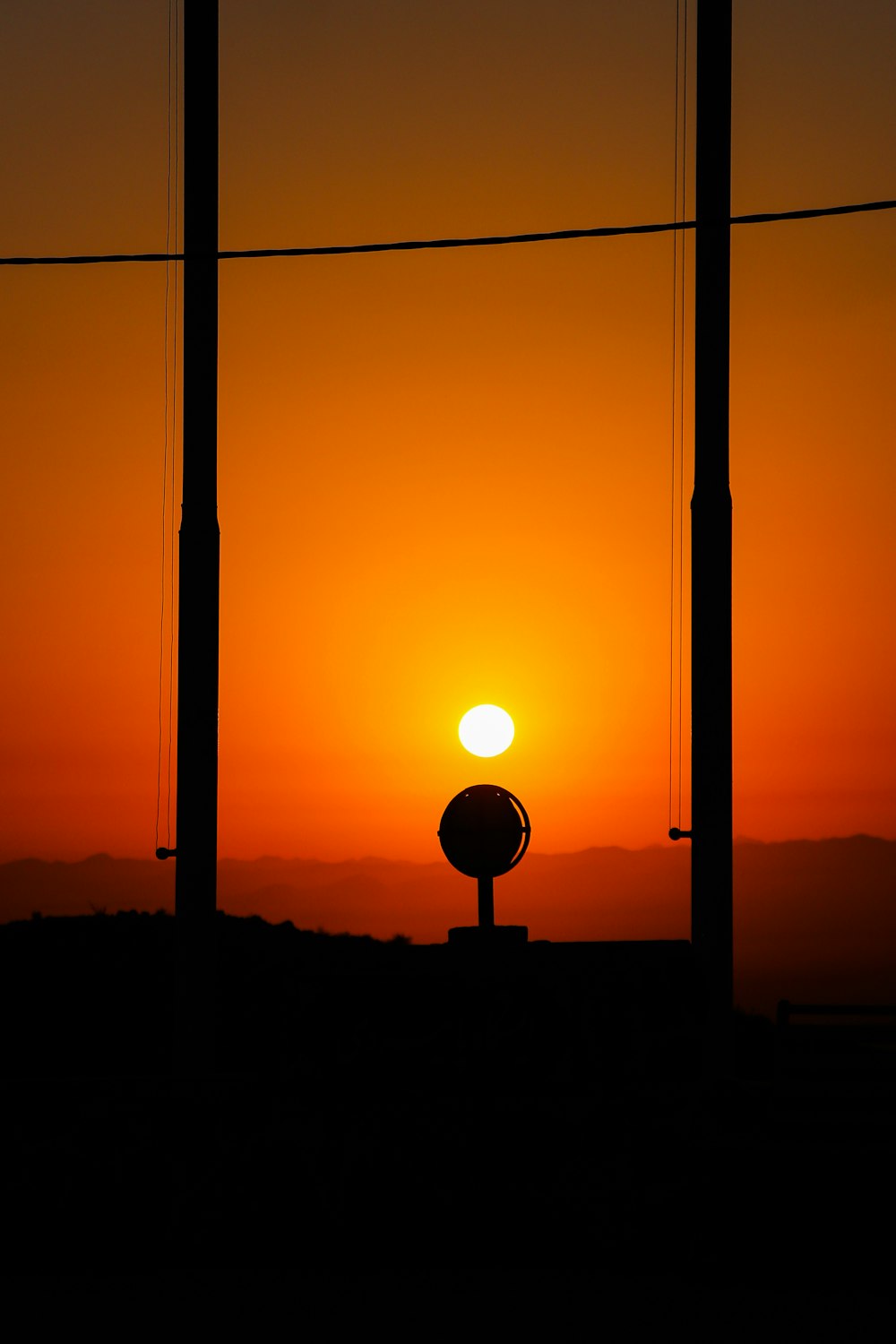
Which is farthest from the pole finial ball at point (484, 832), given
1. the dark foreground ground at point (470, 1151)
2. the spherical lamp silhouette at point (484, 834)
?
the dark foreground ground at point (470, 1151)

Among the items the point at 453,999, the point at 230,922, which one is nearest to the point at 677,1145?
the point at 453,999

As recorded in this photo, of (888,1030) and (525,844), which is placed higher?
(525,844)

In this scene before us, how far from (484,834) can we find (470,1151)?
3.17 meters

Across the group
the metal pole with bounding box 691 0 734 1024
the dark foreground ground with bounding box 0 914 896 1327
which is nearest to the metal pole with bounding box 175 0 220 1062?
the dark foreground ground with bounding box 0 914 896 1327

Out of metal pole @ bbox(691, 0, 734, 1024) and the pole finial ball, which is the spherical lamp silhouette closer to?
the pole finial ball

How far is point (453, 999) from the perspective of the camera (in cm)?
1224

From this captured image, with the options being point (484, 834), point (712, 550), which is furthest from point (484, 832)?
point (712, 550)

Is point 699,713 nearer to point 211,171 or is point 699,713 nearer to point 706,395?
point 706,395

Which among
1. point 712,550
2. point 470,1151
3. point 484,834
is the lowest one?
point 470,1151

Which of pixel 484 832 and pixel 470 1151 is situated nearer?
pixel 470 1151

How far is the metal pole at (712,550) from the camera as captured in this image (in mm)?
13141

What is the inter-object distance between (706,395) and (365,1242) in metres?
6.52

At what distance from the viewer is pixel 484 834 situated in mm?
14359

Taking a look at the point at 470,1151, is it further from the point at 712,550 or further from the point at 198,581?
the point at 198,581
